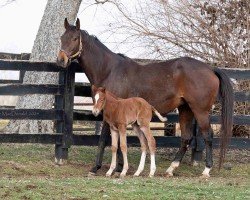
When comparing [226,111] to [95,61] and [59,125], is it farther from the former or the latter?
[59,125]

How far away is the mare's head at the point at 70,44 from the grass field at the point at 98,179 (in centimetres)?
180

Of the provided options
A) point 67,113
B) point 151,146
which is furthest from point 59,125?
point 151,146

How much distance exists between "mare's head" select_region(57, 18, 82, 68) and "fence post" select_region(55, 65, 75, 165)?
61 cm

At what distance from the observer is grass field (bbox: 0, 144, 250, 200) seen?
8.30 metres

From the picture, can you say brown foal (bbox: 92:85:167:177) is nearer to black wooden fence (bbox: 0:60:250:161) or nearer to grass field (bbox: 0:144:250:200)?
grass field (bbox: 0:144:250:200)

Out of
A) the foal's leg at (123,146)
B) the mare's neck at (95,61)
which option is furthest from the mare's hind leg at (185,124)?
the mare's neck at (95,61)

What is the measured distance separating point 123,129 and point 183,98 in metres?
1.40

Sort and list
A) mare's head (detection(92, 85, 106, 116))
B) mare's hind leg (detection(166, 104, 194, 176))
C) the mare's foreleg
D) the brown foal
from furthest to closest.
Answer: mare's hind leg (detection(166, 104, 194, 176))
the mare's foreleg
the brown foal
mare's head (detection(92, 85, 106, 116))

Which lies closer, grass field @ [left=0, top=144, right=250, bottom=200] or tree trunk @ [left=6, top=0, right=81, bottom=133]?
grass field @ [left=0, top=144, right=250, bottom=200]

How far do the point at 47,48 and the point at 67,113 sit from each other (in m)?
2.59

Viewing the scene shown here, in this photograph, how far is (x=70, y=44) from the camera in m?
11.1

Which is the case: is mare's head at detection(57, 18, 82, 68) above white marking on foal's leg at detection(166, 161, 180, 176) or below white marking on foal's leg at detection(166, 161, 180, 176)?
above

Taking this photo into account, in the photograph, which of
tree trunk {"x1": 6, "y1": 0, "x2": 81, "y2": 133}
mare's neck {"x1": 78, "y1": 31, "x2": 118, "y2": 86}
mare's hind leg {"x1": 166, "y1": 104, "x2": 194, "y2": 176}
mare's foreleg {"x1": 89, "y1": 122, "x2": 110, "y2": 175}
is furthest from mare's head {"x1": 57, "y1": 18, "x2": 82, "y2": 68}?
tree trunk {"x1": 6, "y1": 0, "x2": 81, "y2": 133}

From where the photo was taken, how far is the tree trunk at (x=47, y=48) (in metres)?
13.5
